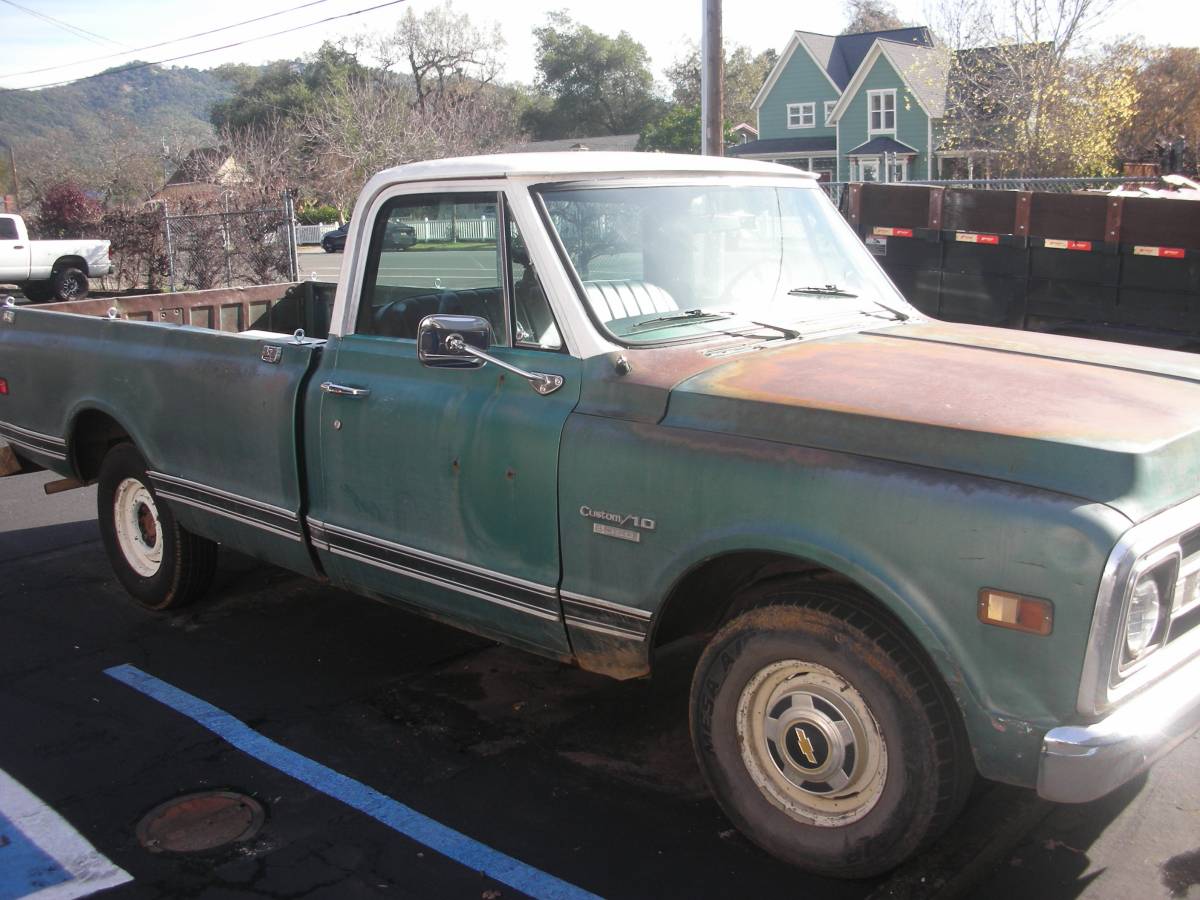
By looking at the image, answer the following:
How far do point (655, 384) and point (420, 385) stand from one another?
1020mm

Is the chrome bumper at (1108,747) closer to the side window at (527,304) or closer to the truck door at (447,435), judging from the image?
the truck door at (447,435)

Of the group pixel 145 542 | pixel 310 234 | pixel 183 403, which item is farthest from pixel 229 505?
pixel 310 234

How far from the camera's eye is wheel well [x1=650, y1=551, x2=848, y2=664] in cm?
331

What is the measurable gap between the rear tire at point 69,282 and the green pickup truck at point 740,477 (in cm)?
2110

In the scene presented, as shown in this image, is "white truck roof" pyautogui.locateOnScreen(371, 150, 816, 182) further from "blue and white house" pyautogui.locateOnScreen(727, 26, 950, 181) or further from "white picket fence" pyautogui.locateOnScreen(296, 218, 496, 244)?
"blue and white house" pyautogui.locateOnScreen(727, 26, 950, 181)

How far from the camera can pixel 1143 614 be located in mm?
2795

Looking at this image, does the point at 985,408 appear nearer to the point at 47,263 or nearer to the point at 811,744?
the point at 811,744

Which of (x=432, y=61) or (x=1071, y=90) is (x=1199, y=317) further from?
(x=432, y=61)

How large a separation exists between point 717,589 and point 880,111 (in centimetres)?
4637

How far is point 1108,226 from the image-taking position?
10461 millimetres

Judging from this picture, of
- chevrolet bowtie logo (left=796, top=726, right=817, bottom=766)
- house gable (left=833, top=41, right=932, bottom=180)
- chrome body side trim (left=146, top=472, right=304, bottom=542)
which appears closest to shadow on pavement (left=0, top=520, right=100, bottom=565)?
chrome body side trim (left=146, top=472, right=304, bottom=542)

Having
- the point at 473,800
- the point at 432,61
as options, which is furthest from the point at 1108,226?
the point at 432,61

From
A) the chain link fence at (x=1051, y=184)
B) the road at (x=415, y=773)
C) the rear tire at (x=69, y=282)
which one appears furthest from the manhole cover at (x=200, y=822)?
the rear tire at (x=69, y=282)

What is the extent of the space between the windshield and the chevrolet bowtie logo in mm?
1364
